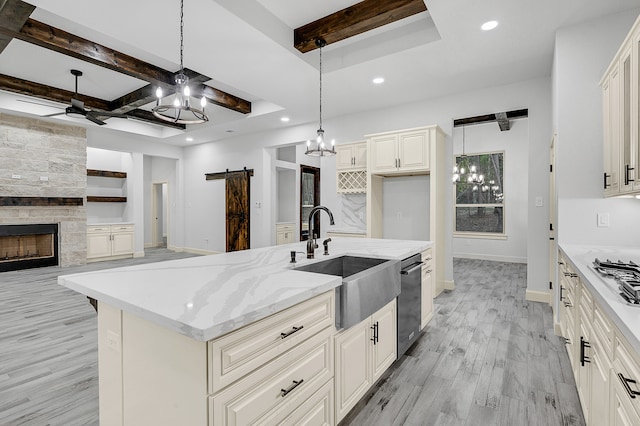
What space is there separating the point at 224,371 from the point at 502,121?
6.71m

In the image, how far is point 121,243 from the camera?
776 centimetres

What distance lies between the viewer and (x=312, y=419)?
1461 millimetres

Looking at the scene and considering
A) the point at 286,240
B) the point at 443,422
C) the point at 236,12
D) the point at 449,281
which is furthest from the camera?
the point at 286,240

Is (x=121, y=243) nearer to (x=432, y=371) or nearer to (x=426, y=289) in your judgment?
(x=426, y=289)

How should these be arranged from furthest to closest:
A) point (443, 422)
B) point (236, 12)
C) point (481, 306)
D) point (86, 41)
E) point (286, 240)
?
point (286, 240), point (481, 306), point (86, 41), point (236, 12), point (443, 422)

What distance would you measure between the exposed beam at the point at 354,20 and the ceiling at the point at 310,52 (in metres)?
0.09

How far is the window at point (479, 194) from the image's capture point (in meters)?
7.52

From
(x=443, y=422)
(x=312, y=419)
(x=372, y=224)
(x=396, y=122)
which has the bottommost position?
(x=443, y=422)

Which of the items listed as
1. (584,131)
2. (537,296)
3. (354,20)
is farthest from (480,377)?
(354,20)

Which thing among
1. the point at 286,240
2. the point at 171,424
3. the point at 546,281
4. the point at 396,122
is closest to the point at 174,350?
the point at 171,424

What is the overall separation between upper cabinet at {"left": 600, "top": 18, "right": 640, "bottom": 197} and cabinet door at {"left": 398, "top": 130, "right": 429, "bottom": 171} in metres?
1.89

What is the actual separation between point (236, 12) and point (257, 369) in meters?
2.82

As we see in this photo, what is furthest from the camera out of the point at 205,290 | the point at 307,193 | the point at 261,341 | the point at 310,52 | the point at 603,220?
the point at 307,193

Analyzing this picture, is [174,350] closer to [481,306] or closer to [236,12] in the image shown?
[236,12]
